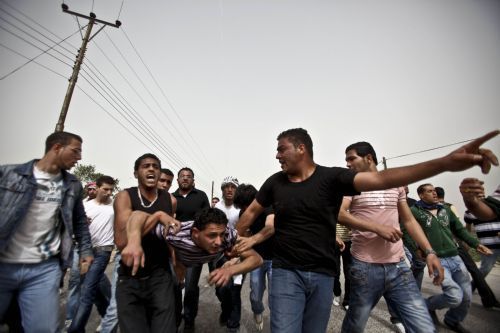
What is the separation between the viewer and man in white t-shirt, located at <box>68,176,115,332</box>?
3.45 metres

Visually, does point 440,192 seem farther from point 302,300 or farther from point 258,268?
point 302,300

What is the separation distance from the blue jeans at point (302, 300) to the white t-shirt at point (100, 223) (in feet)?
11.2

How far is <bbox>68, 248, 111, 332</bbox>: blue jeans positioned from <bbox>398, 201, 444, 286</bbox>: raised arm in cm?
397

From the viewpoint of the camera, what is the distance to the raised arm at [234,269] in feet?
6.79

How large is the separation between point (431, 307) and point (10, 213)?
16.9 ft

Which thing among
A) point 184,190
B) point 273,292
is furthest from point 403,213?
point 184,190

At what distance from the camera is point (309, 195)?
2252 millimetres

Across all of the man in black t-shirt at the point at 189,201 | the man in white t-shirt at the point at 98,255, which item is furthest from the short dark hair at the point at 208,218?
the man in black t-shirt at the point at 189,201

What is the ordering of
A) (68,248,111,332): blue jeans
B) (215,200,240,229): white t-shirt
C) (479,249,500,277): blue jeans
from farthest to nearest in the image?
1. (215,200,240,229): white t-shirt
2. (479,249,500,277): blue jeans
3. (68,248,111,332): blue jeans

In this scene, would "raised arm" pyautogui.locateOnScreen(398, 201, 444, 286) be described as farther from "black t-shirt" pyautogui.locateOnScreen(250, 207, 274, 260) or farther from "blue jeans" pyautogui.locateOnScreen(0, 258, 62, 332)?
"blue jeans" pyautogui.locateOnScreen(0, 258, 62, 332)

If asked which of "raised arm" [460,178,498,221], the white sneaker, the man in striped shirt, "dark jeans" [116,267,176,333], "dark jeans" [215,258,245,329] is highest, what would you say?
"raised arm" [460,178,498,221]

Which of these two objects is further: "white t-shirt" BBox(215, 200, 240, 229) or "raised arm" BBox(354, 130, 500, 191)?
"white t-shirt" BBox(215, 200, 240, 229)

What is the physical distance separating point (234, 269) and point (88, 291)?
2.62 m

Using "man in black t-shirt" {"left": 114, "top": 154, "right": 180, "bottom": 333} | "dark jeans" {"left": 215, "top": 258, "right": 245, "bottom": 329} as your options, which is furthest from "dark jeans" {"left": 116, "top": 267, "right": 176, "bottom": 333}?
"dark jeans" {"left": 215, "top": 258, "right": 245, "bottom": 329}
